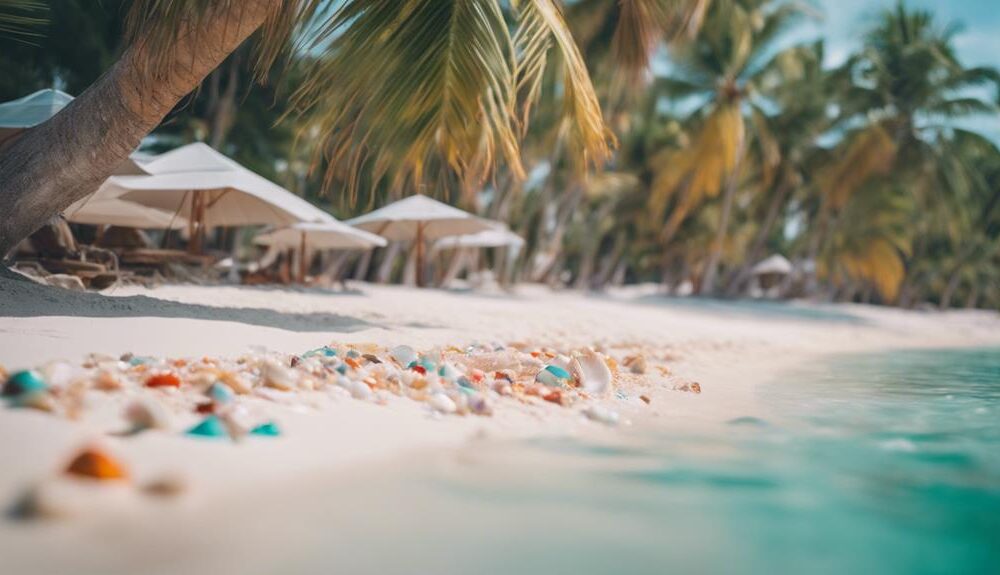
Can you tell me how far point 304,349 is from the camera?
433 cm

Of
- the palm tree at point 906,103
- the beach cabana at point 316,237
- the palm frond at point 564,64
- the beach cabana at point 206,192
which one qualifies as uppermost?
the palm tree at point 906,103

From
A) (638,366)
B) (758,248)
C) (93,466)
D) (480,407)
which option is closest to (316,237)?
(638,366)

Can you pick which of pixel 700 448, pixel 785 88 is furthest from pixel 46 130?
pixel 785 88

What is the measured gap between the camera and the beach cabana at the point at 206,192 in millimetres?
8227

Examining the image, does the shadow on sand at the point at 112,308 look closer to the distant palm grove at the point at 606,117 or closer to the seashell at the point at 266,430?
the distant palm grove at the point at 606,117

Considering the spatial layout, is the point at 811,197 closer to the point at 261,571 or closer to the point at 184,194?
the point at 184,194

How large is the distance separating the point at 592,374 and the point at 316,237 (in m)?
8.65

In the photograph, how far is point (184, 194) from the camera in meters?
9.50

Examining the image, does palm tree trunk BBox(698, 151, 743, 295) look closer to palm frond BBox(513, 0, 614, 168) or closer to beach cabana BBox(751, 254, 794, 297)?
Result: beach cabana BBox(751, 254, 794, 297)

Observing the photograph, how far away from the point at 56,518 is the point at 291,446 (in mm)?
763

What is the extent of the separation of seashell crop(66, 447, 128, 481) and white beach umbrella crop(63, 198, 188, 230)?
8017mm

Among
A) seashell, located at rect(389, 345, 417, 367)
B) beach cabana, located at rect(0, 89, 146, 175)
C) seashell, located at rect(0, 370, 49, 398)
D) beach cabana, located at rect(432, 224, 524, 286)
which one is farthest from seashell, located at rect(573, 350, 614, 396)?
beach cabana, located at rect(432, 224, 524, 286)

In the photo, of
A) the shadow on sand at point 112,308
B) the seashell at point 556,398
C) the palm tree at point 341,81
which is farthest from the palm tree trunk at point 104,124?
the seashell at point 556,398

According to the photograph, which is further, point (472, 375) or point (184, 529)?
point (472, 375)
